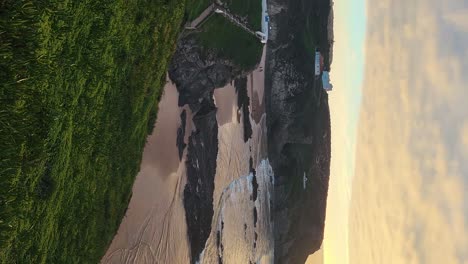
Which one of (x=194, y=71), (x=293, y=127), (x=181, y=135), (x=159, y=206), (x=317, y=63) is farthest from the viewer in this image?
(x=317, y=63)

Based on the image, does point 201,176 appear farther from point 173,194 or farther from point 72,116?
point 72,116

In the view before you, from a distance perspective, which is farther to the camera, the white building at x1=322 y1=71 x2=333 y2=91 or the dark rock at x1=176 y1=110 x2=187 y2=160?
the white building at x1=322 y1=71 x2=333 y2=91

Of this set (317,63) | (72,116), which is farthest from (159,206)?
(317,63)

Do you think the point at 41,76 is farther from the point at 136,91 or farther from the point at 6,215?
the point at 136,91

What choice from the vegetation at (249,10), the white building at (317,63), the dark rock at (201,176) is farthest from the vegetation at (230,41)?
the white building at (317,63)

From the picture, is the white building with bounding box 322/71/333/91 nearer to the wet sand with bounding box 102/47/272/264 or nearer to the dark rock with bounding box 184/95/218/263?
the wet sand with bounding box 102/47/272/264

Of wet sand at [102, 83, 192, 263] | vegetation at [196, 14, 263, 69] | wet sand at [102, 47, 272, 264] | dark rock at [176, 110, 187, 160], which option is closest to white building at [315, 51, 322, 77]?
vegetation at [196, 14, 263, 69]

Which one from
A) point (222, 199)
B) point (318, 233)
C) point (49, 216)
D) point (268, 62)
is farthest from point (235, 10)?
point (318, 233)

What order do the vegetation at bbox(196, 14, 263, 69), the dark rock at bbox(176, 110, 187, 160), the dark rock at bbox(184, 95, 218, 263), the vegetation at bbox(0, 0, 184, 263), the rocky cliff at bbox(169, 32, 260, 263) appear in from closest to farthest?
the vegetation at bbox(0, 0, 184, 263), the dark rock at bbox(176, 110, 187, 160), the rocky cliff at bbox(169, 32, 260, 263), the dark rock at bbox(184, 95, 218, 263), the vegetation at bbox(196, 14, 263, 69)
